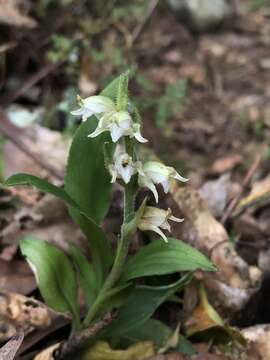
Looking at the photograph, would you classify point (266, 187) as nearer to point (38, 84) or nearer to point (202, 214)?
point (202, 214)

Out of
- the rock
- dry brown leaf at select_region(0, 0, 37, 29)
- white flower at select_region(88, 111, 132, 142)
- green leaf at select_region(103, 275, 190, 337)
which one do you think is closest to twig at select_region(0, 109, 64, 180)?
dry brown leaf at select_region(0, 0, 37, 29)

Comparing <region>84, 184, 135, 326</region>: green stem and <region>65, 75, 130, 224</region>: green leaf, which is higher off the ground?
<region>65, 75, 130, 224</region>: green leaf

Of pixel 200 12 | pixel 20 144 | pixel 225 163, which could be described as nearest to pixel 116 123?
pixel 20 144

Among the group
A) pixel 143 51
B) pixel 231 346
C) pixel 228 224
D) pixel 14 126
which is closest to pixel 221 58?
pixel 143 51

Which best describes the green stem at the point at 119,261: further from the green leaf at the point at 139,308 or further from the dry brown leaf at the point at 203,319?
the dry brown leaf at the point at 203,319

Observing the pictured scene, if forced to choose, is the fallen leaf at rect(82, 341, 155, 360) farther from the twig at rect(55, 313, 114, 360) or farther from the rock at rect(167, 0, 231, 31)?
the rock at rect(167, 0, 231, 31)

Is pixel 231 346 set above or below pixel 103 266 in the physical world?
below
